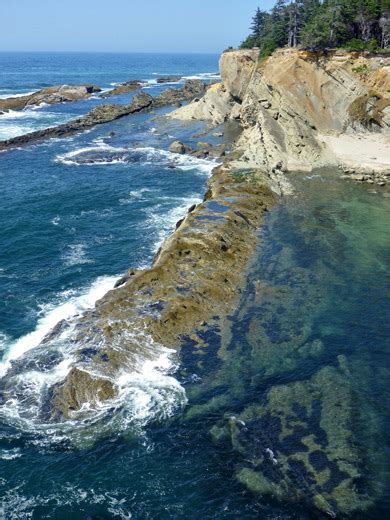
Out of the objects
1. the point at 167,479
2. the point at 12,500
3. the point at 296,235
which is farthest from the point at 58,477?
the point at 296,235

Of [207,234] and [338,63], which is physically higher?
[338,63]

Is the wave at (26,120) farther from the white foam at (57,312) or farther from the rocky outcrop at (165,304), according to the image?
the rocky outcrop at (165,304)

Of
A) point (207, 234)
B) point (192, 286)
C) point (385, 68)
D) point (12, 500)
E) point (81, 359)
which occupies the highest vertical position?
point (385, 68)

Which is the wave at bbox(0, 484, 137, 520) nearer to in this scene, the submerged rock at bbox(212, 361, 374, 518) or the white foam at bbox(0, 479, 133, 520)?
the white foam at bbox(0, 479, 133, 520)

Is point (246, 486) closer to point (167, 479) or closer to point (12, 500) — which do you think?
point (167, 479)

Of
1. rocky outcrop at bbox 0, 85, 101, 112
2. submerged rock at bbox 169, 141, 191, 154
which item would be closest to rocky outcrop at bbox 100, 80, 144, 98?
rocky outcrop at bbox 0, 85, 101, 112

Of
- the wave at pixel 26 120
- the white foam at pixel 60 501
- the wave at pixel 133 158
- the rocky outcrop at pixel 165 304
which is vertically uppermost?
the wave at pixel 26 120

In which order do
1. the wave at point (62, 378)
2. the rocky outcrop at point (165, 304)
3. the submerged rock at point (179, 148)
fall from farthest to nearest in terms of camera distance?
1. the submerged rock at point (179, 148)
2. the rocky outcrop at point (165, 304)
3. the wave at point (62, 378)

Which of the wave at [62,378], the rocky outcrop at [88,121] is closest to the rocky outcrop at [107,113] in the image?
the rocky outcrop at [88,121]
